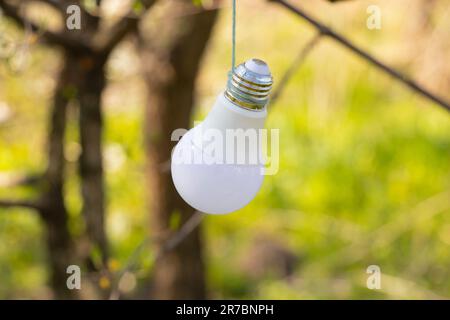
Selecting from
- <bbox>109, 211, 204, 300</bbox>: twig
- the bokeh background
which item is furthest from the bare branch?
the bokeh background

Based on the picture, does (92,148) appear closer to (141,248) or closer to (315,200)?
(141,248)

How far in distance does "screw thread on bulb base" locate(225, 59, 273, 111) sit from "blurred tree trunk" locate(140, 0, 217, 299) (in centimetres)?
80

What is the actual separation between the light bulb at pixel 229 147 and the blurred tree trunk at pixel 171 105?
0.77 metres

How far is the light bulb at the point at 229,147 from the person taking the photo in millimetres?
563

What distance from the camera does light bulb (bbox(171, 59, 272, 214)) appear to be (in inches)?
22.2

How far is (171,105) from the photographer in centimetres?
147

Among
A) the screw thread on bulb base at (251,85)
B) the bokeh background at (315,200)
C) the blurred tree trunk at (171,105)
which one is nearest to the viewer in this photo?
the screw thread on bulb base at (251,85)

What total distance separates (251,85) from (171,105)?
0.93 m

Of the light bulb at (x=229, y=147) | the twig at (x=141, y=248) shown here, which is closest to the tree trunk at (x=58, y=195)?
the twig at (x=141, y=248)

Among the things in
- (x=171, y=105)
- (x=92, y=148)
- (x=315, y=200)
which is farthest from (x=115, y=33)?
(x=315, y=200)

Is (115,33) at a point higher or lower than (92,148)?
higher

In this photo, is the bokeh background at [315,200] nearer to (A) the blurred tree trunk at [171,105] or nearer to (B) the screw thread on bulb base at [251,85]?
(A) the blurred tree trunk at [171,105]

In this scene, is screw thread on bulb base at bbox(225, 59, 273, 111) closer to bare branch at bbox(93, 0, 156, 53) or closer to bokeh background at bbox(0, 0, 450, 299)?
bare branch at bbox(93, 0, 156, 53)

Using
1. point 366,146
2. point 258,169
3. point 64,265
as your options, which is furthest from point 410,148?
point 258,169
